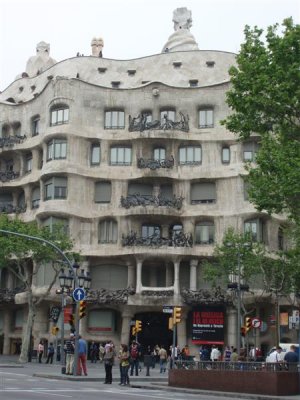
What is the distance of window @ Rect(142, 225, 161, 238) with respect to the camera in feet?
179

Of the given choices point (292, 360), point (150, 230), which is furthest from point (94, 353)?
point (292, 360)

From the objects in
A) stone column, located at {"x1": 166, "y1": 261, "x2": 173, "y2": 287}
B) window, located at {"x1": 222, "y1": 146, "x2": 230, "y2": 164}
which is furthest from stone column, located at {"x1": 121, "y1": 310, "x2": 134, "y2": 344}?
window, located at {"x1": 222, "y1": 146, "x2": 230, "y2": 164}

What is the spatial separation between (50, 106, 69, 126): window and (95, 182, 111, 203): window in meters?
5.45

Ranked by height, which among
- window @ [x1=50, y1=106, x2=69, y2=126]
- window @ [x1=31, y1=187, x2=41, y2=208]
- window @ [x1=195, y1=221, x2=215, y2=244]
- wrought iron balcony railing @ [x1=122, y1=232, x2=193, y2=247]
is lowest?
wrought iron balcony railing @ [x1=122, y1=232, x2=193, y2=247]

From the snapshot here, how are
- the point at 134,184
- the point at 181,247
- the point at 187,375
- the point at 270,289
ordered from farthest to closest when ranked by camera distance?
the point at 134,184 < the point at 181,247 < the point at 270,289 < the point at 187,375

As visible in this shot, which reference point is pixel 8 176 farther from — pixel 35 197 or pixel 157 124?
pixel 157 124

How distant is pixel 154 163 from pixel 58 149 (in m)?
7.30

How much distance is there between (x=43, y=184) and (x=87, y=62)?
1248 cm

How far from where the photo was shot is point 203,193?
5475 cm

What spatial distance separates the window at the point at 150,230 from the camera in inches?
2147

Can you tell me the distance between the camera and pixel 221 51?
6034 cm

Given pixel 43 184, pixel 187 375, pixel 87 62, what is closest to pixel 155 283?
pixel 43 184

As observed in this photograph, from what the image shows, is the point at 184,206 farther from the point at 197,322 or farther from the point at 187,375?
the point at 187,375

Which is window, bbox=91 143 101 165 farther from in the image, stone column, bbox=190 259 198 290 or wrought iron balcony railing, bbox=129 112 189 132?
stone column, bbox=190 259 198 290
